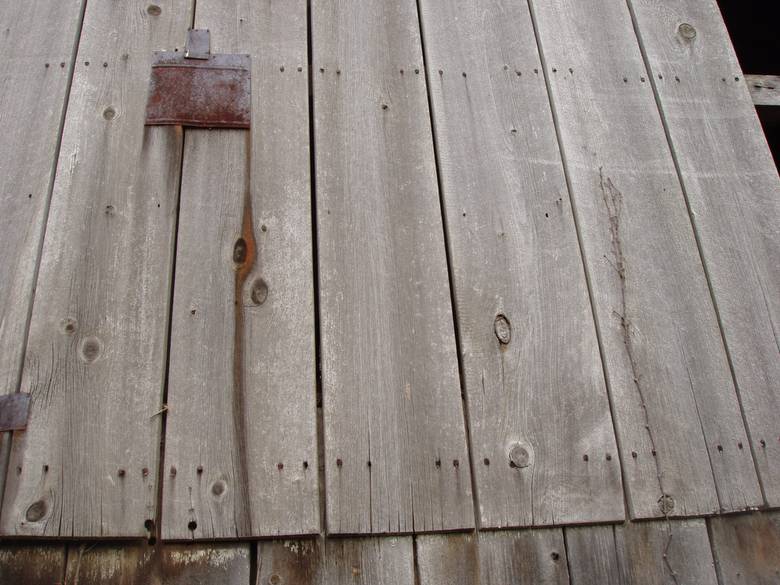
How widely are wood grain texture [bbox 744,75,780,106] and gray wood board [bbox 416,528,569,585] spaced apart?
5.17 ft

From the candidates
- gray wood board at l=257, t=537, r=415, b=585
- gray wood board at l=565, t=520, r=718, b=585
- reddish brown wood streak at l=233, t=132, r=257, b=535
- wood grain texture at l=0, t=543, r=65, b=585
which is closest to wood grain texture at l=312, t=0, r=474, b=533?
gray wood board at l=257, t=537, r=415, b=585

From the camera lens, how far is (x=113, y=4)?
215 cm

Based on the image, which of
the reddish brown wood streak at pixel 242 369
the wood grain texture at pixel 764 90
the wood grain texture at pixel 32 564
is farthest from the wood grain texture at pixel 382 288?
the wood grain texture at pixel 764 90

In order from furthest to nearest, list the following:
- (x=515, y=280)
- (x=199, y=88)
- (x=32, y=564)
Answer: (x=199, y=88) < (x=515, y=280) < (x=32, y=564)

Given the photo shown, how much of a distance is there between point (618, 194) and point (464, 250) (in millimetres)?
485

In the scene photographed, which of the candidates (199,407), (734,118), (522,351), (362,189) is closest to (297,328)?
(199,407)

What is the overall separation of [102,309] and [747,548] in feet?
5.24

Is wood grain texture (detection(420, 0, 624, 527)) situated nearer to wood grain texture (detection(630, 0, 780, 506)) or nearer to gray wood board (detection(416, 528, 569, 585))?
gray wood board (detection(416, 528, 569, 585))

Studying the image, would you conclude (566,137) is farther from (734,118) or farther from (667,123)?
(734,118)

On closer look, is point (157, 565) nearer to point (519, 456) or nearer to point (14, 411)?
point (14, 411)

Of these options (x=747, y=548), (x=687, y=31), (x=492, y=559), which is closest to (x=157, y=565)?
(x=492, y=559)

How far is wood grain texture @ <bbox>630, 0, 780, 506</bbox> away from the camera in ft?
6.10

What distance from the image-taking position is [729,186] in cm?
212

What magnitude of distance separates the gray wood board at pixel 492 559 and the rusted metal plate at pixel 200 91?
118 cm
